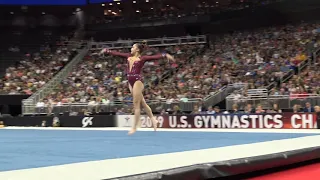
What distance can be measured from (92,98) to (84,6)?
41.8ft

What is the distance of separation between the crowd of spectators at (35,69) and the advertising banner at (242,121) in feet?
37.4

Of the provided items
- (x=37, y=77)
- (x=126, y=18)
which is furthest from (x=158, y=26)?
(x=37, y=77)

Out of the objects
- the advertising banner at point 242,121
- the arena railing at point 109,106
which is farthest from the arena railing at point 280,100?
the arena railing at point 109,106

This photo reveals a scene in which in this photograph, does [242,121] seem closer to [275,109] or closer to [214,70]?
[275,109]

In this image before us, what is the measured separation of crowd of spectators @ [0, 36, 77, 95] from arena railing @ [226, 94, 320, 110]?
12.9m

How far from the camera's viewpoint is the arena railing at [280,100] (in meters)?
12.9

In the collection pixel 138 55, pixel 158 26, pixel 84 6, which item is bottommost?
pixel 138 55

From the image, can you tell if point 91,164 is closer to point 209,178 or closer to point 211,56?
point 209,178

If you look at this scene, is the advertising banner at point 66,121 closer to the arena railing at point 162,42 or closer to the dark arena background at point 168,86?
the dark arena background at point 168,86

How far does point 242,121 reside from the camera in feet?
40.3

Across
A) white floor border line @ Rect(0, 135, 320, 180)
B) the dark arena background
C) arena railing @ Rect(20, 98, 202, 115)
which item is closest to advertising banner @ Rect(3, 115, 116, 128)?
the dark arena background

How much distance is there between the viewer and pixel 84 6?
30234 millimetres

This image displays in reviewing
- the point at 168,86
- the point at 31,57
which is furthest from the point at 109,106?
the point at 31,57

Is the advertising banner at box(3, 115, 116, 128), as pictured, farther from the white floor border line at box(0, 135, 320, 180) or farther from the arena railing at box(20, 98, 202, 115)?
the white floor border line at box(0, 135, 320, 180)
